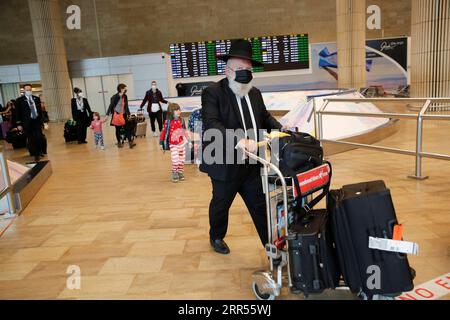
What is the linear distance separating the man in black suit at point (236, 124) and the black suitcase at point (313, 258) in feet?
2.48

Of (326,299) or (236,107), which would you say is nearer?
(326,299)

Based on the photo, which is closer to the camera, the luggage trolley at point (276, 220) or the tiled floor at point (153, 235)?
the luggage trolley at point (276, 220)

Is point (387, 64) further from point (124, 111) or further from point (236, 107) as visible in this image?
point (236, 107)

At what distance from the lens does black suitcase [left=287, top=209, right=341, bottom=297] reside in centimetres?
234

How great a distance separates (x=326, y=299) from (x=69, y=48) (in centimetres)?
2633

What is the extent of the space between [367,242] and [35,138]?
8.90 metres

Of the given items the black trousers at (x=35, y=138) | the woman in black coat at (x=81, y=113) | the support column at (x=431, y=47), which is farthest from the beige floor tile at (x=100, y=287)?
the support column at (x=431, y=47)

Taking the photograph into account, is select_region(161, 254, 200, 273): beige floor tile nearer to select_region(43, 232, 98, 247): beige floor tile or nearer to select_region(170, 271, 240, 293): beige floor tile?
select_region(170, 271, 240, 293): beige floor tile

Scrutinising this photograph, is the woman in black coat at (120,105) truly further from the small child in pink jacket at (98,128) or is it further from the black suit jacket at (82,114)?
the black suit jacket at (82,114)

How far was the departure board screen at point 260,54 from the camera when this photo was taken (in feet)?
72.7

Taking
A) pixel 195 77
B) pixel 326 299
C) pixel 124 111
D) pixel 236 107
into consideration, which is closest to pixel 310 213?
pixel 326 299

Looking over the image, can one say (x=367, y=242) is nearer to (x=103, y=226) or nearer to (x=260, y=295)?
(x=260, y=295)

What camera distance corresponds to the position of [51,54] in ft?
64.8
